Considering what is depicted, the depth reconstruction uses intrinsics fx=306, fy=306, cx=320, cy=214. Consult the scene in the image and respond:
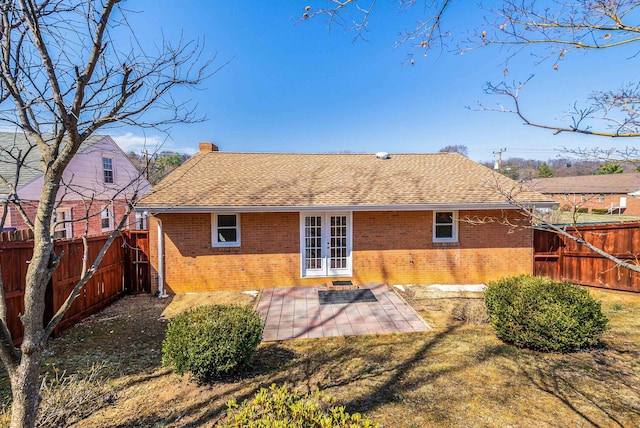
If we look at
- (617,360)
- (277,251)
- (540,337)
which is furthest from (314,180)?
(617,360)

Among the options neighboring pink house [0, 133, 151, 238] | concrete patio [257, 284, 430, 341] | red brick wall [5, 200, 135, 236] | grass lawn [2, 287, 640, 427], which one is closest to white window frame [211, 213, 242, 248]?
concrete patio [257, 284, 430, 341]

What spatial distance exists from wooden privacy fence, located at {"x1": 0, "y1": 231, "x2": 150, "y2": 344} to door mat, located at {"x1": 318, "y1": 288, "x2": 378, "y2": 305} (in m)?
5.57

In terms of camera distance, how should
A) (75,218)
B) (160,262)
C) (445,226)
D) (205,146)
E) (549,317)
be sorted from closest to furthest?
(549,317) < (160,262) < (445,226) < (205,146) < (75,218)

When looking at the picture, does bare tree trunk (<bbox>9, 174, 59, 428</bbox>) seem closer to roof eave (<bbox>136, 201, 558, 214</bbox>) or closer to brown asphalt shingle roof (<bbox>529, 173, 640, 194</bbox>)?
roof eave (<bbox>136, 201, 558, 214</bbox>)

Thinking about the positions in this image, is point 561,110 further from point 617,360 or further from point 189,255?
point 189,255

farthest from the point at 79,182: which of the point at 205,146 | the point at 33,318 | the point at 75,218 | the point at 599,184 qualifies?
the point at 599,184

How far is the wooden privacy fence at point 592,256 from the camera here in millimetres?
8156

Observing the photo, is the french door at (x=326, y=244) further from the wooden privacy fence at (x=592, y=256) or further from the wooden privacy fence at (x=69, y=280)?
the wooden privacy fence at (x=592, y=256)

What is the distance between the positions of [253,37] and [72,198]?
Result: 1545cm

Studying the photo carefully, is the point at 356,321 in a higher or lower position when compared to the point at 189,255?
lower

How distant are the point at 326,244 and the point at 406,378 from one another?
224 inches

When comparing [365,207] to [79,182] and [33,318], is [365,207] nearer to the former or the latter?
[33,318]

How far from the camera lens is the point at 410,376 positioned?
4.41m

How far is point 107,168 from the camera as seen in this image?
18.3m
